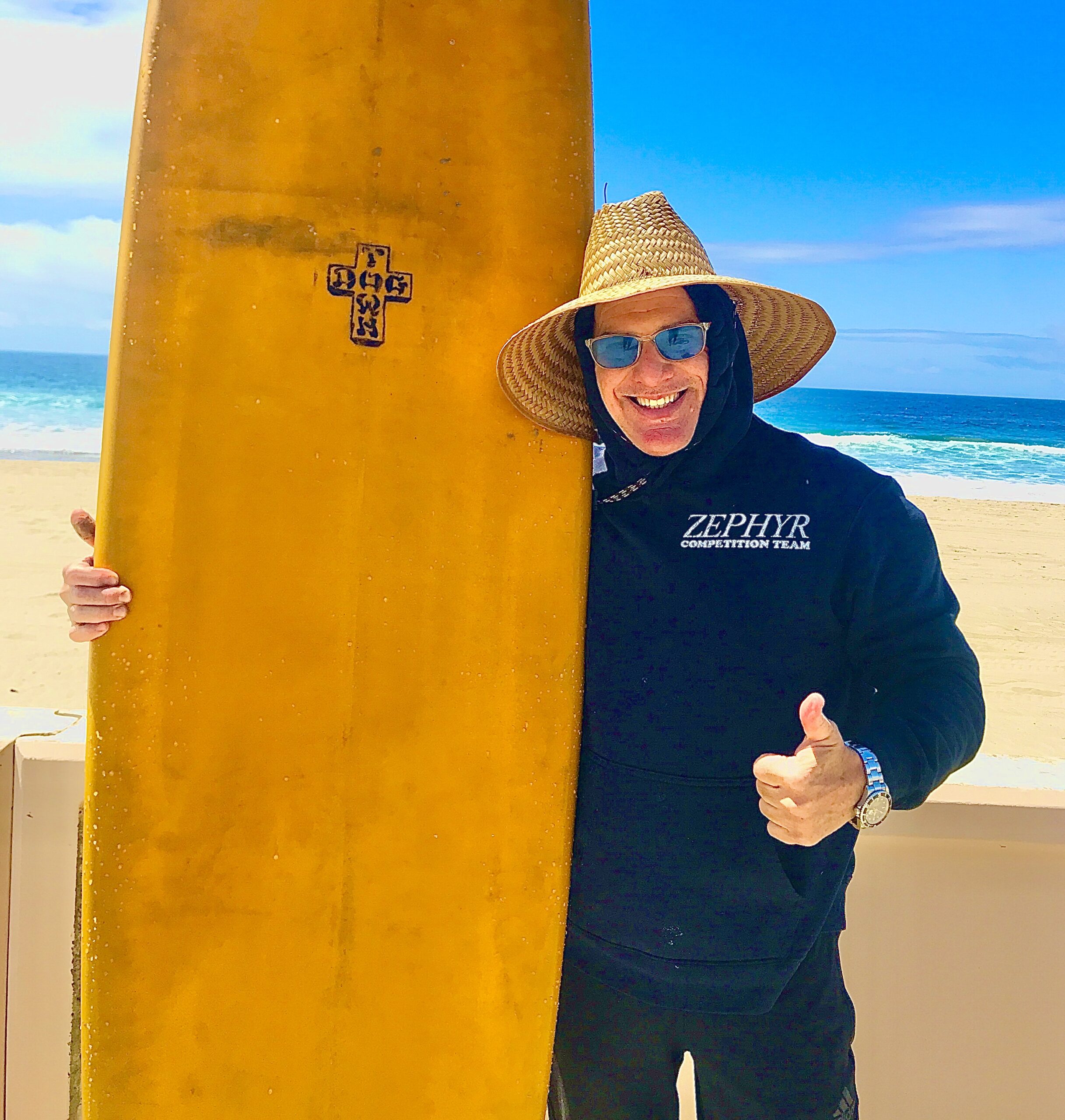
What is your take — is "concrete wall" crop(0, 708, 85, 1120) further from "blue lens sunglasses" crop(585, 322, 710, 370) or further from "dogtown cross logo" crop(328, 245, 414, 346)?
"blue lens sunglasses" crop(585, 322, 710, 370)

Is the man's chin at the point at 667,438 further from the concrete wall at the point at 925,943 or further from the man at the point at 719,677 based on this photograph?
the concrete wall at the point at 925,943

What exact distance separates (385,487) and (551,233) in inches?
18.3

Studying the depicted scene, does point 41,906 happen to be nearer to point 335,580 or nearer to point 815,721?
point 335,580

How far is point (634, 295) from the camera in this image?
1155 mm

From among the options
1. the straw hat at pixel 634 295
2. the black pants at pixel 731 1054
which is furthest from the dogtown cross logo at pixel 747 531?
the black pants at pixel 731 1054

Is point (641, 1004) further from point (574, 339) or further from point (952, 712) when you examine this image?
point (574, 339)

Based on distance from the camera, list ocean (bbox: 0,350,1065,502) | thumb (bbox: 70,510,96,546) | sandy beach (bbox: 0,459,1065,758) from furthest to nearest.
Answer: ocean (bbox: 0,350,1065,502) < sandy beach (bbox: 0,459,1065,758) < thumb (bbox: 70,510,96,546)

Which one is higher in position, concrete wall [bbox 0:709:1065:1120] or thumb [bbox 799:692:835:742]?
thumb [bbox 799:692:835:742]

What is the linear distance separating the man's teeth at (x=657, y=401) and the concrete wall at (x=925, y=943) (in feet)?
2.89

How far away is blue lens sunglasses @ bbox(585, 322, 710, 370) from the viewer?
1142 millimetres

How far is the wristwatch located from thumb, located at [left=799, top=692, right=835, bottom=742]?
0.04m

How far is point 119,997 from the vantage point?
4.56 ft

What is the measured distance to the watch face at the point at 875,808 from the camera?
0.95m

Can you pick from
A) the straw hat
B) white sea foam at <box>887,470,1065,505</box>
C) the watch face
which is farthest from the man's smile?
white sea foam at <box>887,470,1065,505</box>
